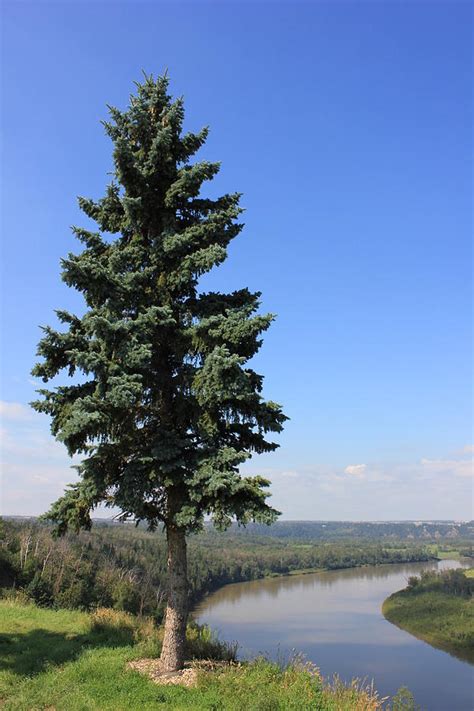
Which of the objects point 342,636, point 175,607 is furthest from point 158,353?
point 342,636

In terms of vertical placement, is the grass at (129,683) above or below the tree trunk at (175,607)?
below

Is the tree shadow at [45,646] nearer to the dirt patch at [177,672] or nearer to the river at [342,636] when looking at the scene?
the dirt patch at [177,672]

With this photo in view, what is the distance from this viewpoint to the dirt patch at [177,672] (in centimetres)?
887

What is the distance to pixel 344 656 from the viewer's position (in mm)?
55625

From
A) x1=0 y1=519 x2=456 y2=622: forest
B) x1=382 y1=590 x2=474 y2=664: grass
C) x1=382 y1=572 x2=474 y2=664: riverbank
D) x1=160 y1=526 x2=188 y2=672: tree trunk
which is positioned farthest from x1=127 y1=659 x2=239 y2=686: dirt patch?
x1=382 y1=590 x2=474 y2=664: grass

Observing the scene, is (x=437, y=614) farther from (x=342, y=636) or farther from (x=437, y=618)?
(x=342, y=636)

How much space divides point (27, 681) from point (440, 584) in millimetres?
120677

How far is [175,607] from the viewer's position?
31.9ft

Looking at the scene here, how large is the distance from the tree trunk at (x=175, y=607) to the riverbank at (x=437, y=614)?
71.3 meters

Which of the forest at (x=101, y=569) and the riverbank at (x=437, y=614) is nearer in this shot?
the forest at (x=101, y=569)

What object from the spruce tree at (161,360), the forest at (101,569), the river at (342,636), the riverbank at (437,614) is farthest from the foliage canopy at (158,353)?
the riverbank at (437,614)

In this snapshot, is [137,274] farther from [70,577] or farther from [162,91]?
[70,577]

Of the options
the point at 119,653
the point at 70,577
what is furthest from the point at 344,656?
the point at 119,653

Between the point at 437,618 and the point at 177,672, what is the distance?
296 ft
